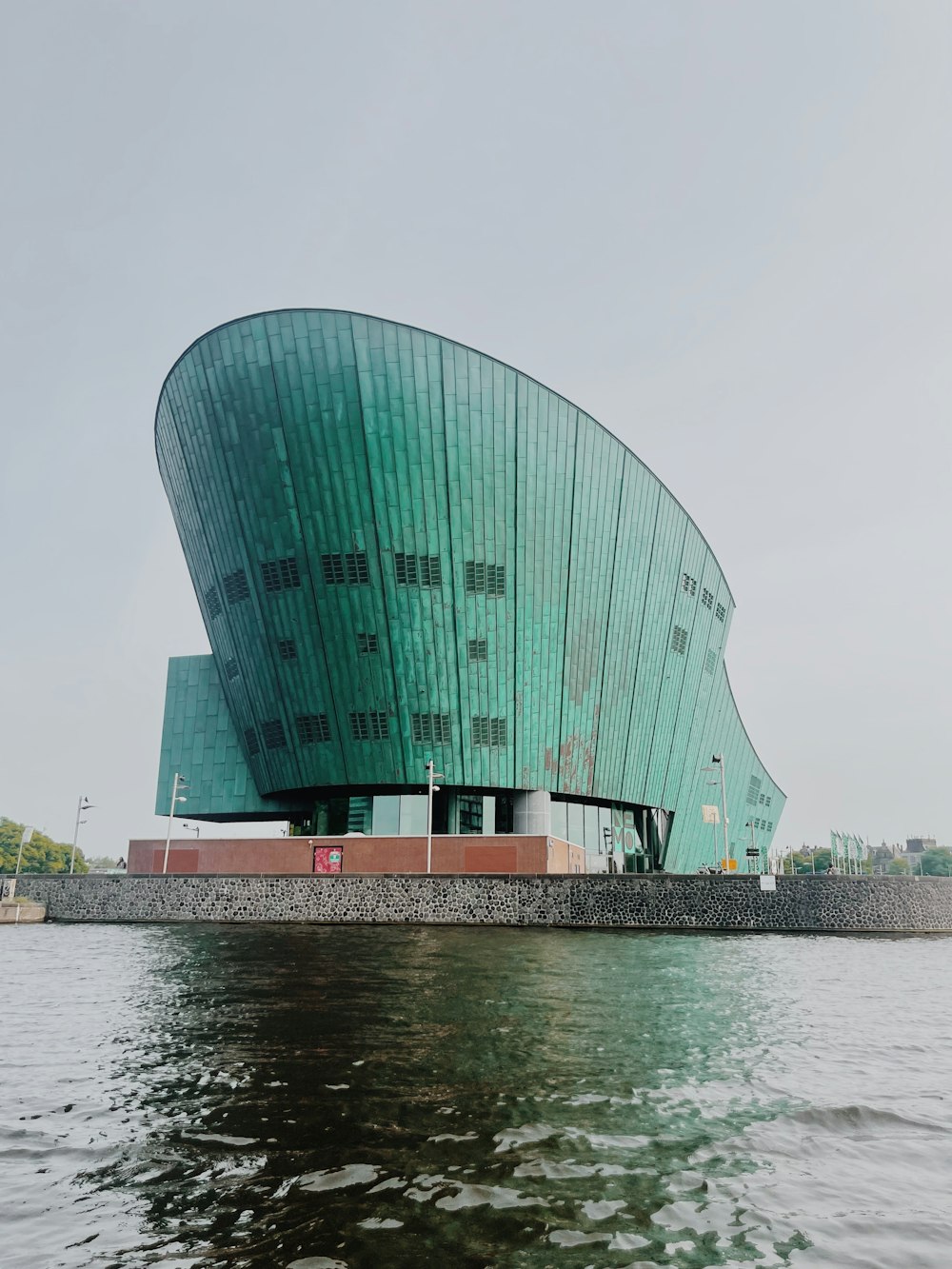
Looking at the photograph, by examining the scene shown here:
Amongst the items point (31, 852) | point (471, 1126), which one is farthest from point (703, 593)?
point (31, 852)

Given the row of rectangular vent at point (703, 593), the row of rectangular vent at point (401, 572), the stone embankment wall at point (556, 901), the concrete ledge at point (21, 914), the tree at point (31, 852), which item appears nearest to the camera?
the stone embankment wall at point (556, 901)

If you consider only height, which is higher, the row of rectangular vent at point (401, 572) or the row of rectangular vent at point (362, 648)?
the row of rectangular vent at point (401, 572)

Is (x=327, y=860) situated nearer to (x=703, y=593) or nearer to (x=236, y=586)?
(x=236, y=586)

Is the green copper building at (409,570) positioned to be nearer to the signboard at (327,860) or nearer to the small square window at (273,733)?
the small square window at (273,733)

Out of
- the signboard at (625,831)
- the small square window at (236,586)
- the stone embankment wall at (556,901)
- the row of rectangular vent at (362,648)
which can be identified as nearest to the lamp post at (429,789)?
the stone embankment wall at (556,901)

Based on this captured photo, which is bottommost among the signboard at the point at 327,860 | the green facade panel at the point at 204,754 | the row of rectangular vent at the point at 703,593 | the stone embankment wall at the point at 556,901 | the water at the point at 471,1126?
the water at the point at 471,1126

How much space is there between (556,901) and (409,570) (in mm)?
16965

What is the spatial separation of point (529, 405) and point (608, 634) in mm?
12638

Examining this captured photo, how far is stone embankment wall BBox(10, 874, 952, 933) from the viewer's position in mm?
35250

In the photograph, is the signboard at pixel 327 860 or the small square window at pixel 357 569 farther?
the small square window at pixel 357 569

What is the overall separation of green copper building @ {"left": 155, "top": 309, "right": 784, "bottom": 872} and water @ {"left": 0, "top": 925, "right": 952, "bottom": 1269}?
28.5m

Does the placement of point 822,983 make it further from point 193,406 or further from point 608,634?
point 193,406

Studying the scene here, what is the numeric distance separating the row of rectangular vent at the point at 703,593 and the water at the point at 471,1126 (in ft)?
130

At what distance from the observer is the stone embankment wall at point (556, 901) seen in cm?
3525
